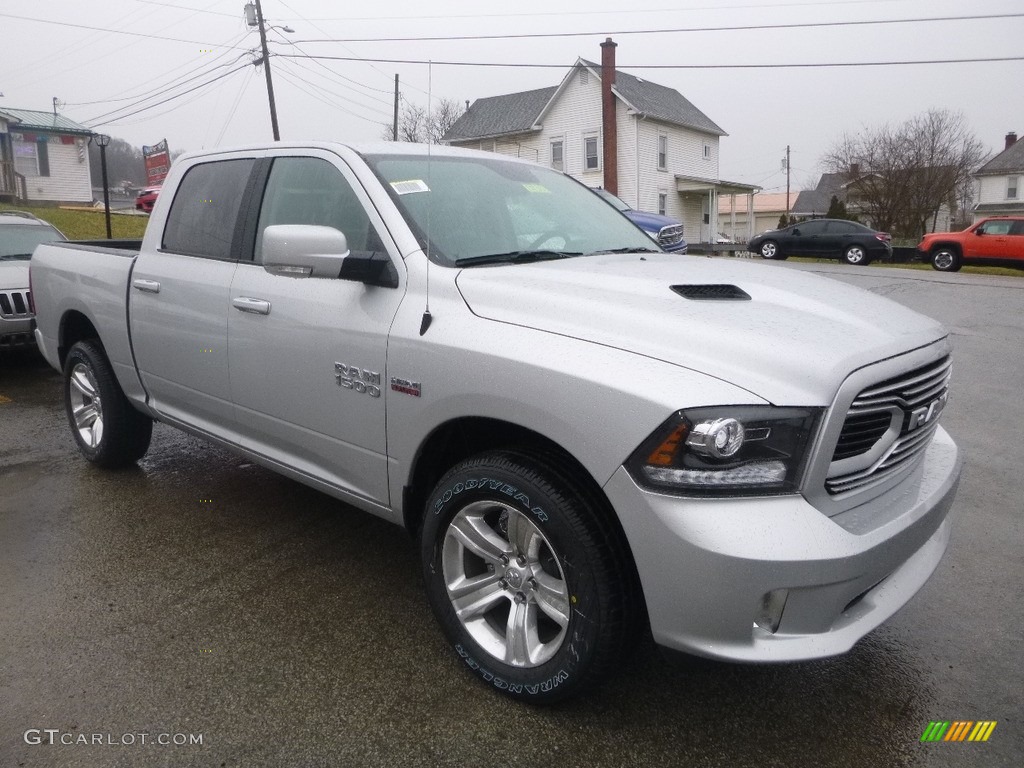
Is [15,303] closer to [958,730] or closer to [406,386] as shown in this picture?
[406,386]

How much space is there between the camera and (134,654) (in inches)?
116

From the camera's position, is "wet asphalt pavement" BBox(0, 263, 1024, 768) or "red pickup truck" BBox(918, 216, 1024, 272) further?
"red pickup truck" BBox(918, 216, 1024, 272)

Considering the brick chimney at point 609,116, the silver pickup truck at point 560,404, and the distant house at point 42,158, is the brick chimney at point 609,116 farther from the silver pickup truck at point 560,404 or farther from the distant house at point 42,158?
the silver pickup truck at point 560,404

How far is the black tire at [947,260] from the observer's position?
2264 centimetres

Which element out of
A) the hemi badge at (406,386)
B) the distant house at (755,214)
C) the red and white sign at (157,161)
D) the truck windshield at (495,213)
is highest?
the distant house at (755,214)

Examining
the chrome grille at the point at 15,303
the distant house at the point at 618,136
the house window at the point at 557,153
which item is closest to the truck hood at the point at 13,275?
the chrome grille at the point at 15,303

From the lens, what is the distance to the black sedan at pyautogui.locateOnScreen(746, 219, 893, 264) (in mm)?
24812

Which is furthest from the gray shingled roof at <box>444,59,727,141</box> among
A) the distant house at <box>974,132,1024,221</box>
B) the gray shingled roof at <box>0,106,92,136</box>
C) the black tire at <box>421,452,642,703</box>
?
the black tire at <box>421,452,642,703</box>

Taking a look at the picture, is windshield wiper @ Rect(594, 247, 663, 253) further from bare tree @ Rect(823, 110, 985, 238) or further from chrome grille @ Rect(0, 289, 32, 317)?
bare tree @ Rect(823, 110, 985, 238)

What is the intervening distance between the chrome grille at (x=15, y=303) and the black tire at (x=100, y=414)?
3253 mm

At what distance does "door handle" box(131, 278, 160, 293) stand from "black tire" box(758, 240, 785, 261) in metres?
24.5

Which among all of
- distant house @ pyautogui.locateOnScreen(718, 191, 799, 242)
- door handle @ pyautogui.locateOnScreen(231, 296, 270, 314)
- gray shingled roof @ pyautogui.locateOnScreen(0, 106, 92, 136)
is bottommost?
door handle @ pyautogui.locateOnScreen(231, 296, 270, 314)

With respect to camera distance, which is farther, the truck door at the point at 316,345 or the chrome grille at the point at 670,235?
the chrome grille at the point at 670,235

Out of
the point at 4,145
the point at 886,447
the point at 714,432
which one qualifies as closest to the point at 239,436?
the point at 714,432
